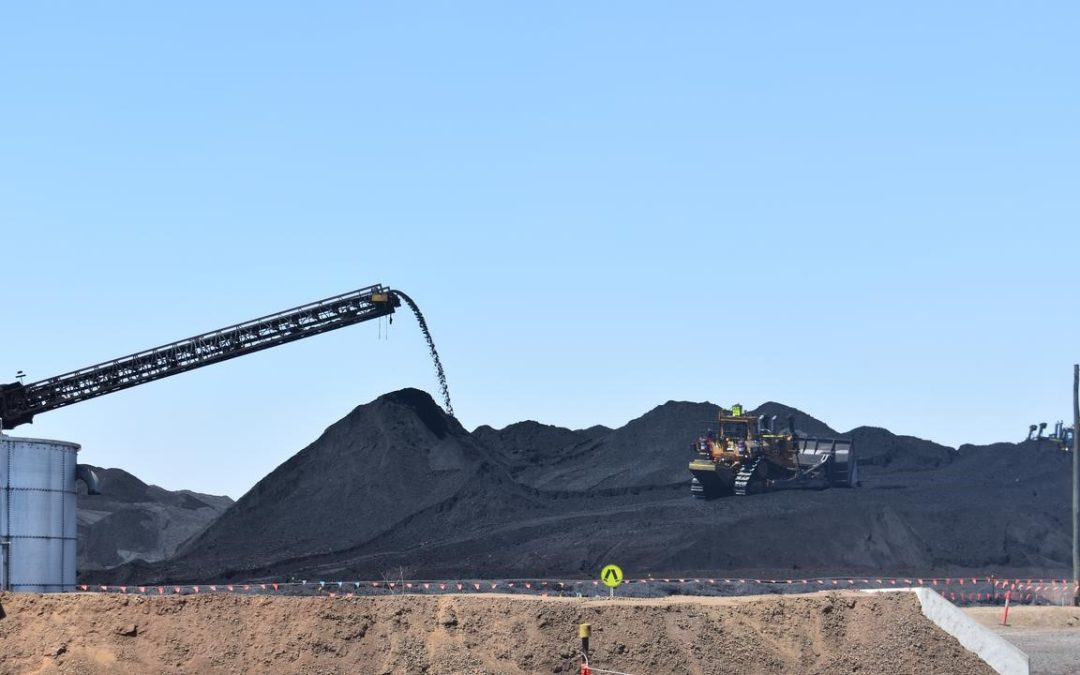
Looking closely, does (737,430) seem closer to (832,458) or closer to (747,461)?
(747,461)

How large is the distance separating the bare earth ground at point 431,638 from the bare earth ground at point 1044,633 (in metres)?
4.44

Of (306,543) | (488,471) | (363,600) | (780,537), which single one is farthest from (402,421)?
(363,600)

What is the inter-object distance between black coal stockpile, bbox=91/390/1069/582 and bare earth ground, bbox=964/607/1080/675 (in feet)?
65.4

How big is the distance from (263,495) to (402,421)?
28.9 ft

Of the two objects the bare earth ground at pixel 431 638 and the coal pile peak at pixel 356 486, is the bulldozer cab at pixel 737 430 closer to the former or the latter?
the coal pile peak at pixel 356 486

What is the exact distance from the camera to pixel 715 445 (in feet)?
236

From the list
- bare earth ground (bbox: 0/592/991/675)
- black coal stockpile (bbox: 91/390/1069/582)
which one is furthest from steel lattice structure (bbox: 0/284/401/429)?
bare earth ground (bbox: 0/592/991/675)

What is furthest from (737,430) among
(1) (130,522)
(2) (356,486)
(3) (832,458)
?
(1) (130,522)

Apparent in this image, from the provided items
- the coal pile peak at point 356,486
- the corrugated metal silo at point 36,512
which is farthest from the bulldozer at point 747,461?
the corrugated metal silo at point 36,512

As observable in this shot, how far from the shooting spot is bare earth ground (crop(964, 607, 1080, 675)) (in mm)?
28819

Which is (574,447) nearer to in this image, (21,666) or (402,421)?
(402,421)

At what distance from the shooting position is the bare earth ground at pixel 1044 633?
28.8m

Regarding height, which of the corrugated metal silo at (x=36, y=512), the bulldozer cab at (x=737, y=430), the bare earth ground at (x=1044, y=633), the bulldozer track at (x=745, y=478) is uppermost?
the bulldozer cab at (x=737, y=430)

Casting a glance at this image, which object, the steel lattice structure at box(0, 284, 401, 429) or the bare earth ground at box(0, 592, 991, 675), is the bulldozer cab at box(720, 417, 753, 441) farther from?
the bare earth ground at box(0, 592, 991, 675)
